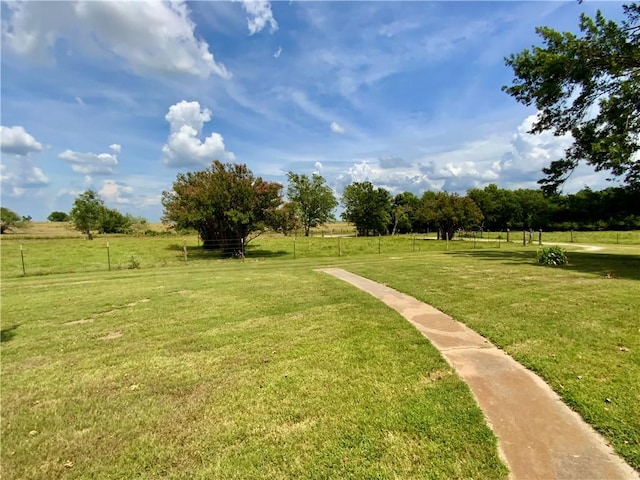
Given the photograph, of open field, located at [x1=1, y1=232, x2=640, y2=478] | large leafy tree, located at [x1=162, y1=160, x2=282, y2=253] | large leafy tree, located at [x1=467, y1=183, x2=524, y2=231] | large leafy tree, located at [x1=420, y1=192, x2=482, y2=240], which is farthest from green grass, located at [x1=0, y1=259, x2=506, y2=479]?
large leafy tree, located at [x1=467, y1=183, x2=524, y2=231]

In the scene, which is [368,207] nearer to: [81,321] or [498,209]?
[498,209]

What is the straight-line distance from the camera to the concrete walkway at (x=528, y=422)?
2.38m

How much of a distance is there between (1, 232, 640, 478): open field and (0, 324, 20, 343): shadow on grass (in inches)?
2.2

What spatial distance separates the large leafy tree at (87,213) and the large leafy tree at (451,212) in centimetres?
4505

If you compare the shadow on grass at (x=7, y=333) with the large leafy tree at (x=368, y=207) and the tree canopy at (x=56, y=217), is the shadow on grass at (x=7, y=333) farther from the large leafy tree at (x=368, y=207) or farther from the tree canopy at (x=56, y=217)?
the tree canopy at (x=56, y=217)

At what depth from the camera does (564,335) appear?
4.77 meters

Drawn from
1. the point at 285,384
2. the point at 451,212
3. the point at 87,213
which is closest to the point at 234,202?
the point at 285,384

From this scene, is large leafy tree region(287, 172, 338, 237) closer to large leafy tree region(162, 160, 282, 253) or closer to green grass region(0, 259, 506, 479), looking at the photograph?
large leafy tree region(162, 160, 282, 253)

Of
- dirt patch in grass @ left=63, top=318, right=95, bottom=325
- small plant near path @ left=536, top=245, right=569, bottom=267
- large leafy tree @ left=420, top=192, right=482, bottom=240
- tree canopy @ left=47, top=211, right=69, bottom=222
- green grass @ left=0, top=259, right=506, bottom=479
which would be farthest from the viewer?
tree canopy @ left=47, top=211, right=69, bottom=222

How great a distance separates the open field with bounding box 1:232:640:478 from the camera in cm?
260

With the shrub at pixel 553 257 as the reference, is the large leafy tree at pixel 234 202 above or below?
above

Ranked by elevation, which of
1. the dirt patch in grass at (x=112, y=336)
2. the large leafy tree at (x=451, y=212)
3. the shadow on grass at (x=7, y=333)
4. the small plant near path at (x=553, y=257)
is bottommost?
the shadow on grass at (x=7, y=333)

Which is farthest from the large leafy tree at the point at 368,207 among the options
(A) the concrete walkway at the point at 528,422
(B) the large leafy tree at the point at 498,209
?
(A) the concrete walkway at the point at 528,422

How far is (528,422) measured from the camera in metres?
2.90
